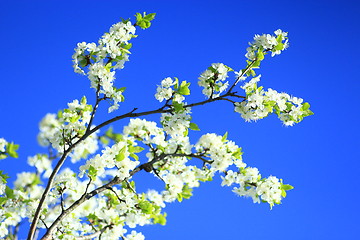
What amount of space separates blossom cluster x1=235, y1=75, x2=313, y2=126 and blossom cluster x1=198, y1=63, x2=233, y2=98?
27 centimetres

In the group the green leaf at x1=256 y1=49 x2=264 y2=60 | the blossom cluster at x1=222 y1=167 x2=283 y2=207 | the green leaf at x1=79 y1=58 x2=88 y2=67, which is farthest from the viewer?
the green leaf at x1=79 y1=58 x2=88 y2=67

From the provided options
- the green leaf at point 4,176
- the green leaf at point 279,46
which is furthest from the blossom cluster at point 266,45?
the green leaf at point 4,176

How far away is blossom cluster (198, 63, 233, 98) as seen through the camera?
420 cm

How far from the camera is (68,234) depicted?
5016mm

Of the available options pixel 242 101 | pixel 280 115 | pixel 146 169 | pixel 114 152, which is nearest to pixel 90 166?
pixel 114 152

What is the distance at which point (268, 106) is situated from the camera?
4.05 metres

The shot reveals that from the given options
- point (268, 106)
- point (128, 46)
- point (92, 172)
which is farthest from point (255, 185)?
point (128, 46)

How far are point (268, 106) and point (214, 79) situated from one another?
2.28 ft

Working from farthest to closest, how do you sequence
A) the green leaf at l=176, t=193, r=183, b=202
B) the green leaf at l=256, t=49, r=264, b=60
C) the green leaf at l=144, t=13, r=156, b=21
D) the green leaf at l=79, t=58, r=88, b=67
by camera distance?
the green leaf at l=176, t=193, r=183, b=202 < the green leaf at l=144, t=13, r=156, b=21 < the green leaf at l=79, t=58, r=88, b=67 < the green leaf at l=256, t=49, r=264, b=60

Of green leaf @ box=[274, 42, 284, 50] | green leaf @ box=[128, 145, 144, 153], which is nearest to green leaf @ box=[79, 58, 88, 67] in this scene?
green leaf @ box=[128, 145, 144, 153]

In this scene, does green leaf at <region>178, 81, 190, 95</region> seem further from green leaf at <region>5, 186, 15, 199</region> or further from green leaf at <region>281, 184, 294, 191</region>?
green leaf at <region>5, 186, 15, 199</region>

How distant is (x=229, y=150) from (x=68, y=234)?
2.59m

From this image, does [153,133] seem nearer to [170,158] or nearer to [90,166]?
[170,158]

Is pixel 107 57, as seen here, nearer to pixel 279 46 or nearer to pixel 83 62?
pixel 83 62
